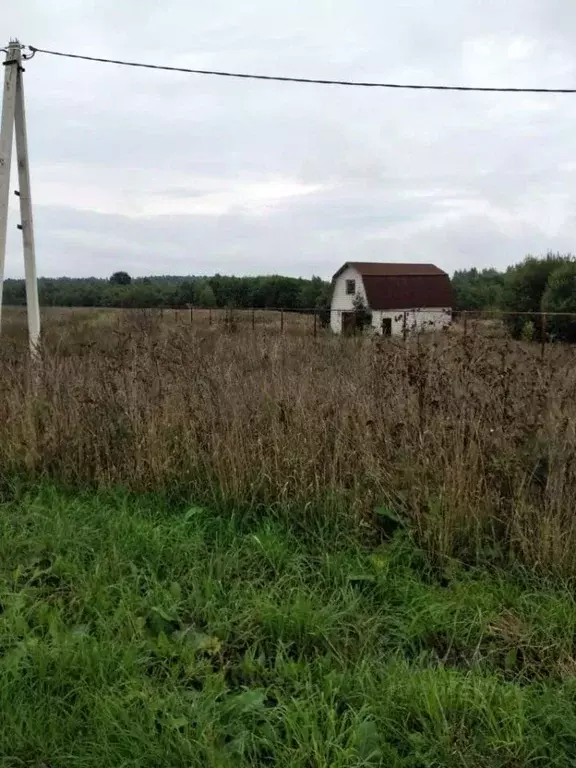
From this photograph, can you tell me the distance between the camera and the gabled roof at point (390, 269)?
44.8 m

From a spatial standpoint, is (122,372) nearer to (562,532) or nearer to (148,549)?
(148,549)

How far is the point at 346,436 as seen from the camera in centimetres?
401

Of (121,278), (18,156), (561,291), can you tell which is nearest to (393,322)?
(18,156)

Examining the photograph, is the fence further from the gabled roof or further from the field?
the gabled roof

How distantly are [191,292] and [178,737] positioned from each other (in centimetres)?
4887

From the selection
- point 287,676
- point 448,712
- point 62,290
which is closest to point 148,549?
point 287,676

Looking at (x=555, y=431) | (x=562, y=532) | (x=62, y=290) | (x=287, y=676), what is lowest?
(x=287, y=676)

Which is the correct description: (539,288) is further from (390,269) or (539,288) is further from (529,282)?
(390,269)

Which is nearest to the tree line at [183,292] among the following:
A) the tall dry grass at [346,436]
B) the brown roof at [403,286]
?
the brown roof at [403,286]

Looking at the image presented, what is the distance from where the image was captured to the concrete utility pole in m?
6.36

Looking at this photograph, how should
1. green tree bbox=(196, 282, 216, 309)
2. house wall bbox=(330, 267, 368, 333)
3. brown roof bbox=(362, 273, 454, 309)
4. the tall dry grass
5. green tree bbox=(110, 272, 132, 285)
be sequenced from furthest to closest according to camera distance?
green tree bbox=(110, 272, 132, 285)
green tree bbox=(196, 282, 216, 309)
house wall bbox=(330, 267, 368, 333)
brown roof bbox=(362, 273, 454, 309)
the tall dry grass

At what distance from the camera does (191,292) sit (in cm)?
4941

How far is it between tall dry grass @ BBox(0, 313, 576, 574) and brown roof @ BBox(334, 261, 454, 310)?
1469 inches

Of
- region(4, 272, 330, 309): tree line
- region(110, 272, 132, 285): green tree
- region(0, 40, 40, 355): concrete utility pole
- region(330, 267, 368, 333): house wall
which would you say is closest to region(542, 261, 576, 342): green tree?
region(4, 272, 330, 309): tree line
